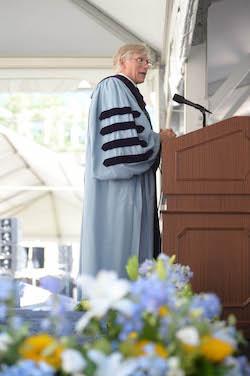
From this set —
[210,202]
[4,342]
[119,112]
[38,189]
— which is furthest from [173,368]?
[38,189]

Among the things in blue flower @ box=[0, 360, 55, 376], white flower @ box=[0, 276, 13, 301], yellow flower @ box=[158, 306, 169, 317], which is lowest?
blue flower @ box=[0, 360, 55, 376]

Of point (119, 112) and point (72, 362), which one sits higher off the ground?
point (119, 112)

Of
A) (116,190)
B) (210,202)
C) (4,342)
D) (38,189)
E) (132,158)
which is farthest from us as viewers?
(38,189)

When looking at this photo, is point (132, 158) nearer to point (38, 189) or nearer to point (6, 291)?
point (6, 291)

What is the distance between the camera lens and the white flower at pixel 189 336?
106 centimetres

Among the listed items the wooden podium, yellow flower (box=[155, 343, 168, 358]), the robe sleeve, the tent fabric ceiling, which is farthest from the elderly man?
the tent fabric ceiling

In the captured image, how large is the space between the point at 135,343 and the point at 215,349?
110 mm

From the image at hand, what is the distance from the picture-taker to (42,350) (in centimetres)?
112

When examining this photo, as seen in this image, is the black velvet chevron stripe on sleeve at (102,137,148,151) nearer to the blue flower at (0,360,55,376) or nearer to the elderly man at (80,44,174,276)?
the elderly man at (80,44,174,276)

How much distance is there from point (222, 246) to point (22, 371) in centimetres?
237

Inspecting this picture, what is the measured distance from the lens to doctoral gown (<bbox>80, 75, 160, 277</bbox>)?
3.92 metres

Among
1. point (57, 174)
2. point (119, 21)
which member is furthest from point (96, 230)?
point (57, 174)

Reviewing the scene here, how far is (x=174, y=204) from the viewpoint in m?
3.36

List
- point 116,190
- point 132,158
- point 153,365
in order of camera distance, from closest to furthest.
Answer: point 153,365
point 132,158
point 116,190
